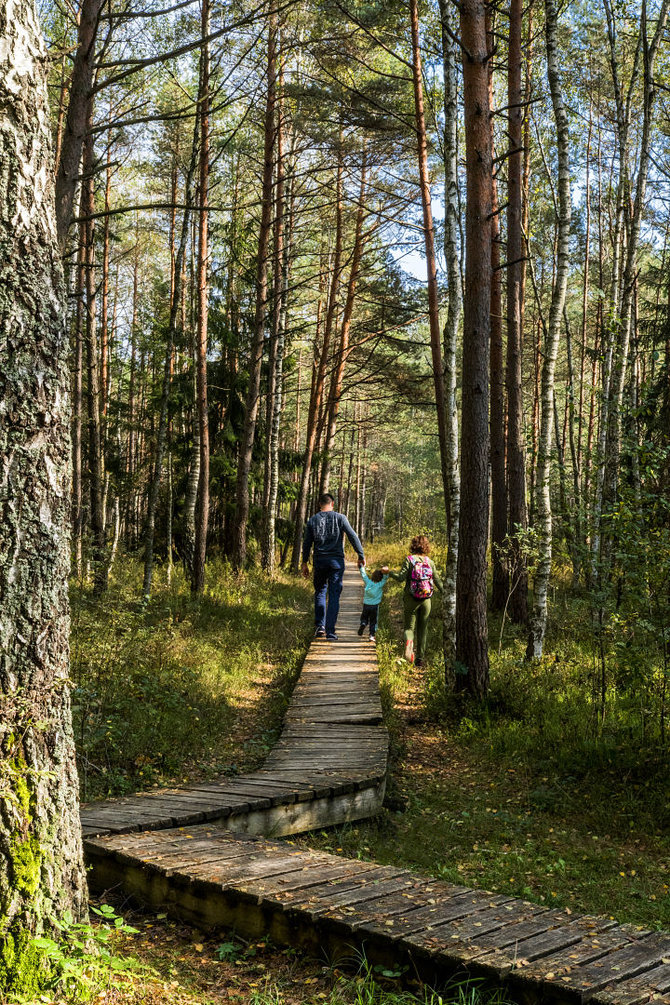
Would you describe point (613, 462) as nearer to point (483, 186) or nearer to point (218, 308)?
point (483, 186)

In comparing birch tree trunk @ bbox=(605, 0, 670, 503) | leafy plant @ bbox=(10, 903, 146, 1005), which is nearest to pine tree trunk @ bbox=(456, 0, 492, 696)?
birch tree trunk @ bbox=(605, 0, 670, 503)

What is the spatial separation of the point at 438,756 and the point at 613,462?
18.2ft

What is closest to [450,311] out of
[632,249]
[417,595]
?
[632,249]

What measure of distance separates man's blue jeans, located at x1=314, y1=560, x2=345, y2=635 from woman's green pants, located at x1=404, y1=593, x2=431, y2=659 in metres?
1.06

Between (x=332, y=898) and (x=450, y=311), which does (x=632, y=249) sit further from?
A: (x=332, y=898)

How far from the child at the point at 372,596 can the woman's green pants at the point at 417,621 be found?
0.67 m

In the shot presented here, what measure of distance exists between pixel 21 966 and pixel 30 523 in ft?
5.32

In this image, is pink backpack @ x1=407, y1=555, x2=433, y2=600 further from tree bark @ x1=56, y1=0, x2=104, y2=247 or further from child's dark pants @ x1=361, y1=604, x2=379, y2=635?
tree bark @ x1=56, y1=0, x2=104, y2=247

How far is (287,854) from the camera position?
14.5 feet

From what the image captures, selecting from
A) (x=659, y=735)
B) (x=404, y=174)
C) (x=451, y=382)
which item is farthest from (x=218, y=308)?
(x=659, y=735)

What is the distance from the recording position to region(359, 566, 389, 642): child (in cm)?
1138

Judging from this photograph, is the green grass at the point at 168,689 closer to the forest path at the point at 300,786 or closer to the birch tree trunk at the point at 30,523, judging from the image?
the forest path at the point at 300,786

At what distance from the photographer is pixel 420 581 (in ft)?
34.6

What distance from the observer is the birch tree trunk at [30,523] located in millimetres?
2814
